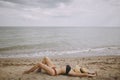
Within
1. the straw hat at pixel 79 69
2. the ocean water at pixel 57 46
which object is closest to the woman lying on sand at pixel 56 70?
Answer: the straw hat at pixel 79 69

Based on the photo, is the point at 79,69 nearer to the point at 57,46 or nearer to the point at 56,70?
the point at 56,70

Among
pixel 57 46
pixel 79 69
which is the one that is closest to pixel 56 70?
pixel 79 69

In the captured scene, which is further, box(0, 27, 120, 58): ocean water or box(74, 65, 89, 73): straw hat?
box(0, 27, 120, 58): ocean water

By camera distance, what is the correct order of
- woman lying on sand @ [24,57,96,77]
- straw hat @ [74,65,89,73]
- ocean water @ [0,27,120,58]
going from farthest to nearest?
1. ocean water @ [0,27,120,58]
2. straw hat @ [74,65,89,73]
3. woman lying on sand @ [24,57,96,77]

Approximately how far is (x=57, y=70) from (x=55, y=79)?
46 centimetres

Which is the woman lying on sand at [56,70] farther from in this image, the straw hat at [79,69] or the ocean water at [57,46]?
the ocean water at [57,46]

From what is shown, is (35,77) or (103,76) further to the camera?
(103,76)

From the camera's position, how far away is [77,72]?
21.6 feet

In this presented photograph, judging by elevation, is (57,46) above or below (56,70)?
below

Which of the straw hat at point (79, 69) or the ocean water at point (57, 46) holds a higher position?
the straw hat at point (79, 69)

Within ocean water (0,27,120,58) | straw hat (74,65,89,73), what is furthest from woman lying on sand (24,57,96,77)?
ocean water (0,27,120,58)

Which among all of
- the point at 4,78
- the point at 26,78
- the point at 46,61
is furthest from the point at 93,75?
the point at 4,78

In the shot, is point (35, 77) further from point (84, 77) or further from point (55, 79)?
point (84, 77)

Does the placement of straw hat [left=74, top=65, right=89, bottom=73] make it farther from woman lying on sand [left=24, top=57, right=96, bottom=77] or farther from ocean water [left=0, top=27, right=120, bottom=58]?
ocean water [left=0, top=27, right=120, bottom=58]
